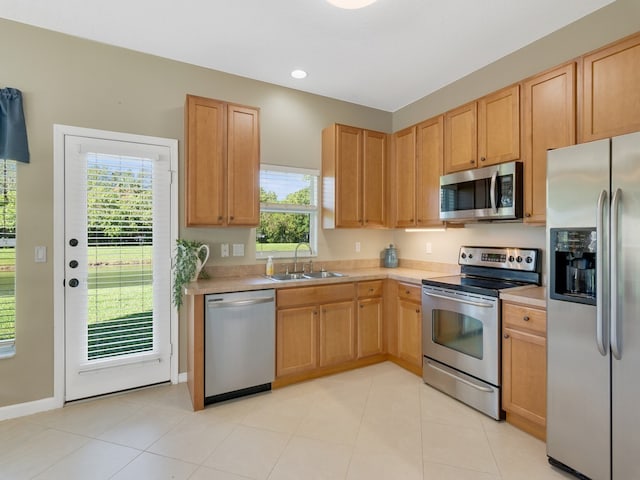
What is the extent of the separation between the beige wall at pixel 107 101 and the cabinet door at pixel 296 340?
80 centimetres

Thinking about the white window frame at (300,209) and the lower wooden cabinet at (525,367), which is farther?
the white window frame at (300,209)

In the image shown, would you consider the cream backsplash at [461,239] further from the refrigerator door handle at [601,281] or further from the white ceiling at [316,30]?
the white ceiling at [316,30]

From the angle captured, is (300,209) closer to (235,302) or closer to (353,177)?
(353,177)

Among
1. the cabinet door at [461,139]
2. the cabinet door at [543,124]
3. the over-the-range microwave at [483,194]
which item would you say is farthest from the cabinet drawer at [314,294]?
the cabinet door at [543,124]

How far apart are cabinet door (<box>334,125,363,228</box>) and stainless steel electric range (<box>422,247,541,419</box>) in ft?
3.56

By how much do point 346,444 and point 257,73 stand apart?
3251 mm

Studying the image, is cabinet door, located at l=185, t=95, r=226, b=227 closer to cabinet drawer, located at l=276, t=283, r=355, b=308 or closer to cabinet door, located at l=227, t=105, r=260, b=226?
cabinet door, located at l=227, t=105, r=260, b=226

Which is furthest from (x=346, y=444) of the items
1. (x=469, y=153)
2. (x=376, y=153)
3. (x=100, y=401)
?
(x=376, y=153)

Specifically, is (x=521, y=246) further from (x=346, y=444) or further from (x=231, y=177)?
(x=231, y=177)

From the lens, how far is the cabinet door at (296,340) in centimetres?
295

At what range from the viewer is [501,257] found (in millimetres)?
→ 3008

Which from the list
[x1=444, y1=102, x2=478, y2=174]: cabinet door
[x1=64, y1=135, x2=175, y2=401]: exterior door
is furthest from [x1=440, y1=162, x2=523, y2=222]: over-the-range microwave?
[x1=64, y1=135, x2=175, y2=401]: exterior door

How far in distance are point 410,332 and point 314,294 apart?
40.9 inches

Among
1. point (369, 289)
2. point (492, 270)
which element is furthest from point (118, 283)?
point (492, 270)
